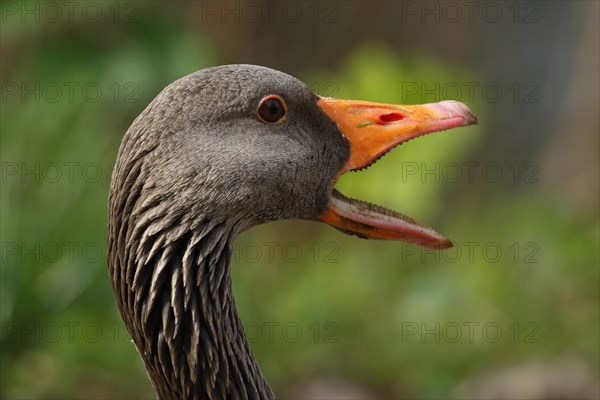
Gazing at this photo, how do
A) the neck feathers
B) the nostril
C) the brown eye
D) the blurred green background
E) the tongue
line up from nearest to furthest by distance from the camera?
the neck feathers
the brown eye
the tongue
the nostril
the blurred green background

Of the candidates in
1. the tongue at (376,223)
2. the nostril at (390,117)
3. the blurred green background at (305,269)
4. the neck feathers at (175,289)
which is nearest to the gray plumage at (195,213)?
the neck feathers at (175,289)

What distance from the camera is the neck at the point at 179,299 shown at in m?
3.89

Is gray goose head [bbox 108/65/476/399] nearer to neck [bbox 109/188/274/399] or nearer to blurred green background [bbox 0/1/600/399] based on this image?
neck [bbox 109/188/274/399]

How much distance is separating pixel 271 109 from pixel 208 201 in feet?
1.73

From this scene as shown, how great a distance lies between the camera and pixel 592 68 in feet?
38.8

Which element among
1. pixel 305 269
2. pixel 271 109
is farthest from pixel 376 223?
pixel 305 269

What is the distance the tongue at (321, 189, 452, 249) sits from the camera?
14.0 ft

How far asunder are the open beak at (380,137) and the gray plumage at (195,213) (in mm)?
302

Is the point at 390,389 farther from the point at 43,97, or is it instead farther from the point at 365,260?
the point at 43,97

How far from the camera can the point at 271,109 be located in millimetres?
4176

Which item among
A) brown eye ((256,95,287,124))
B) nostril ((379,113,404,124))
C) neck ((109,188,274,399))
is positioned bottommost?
neck ((109,188,274,399))

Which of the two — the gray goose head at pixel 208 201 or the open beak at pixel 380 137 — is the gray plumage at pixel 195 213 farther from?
the open beak at pixel 380 137

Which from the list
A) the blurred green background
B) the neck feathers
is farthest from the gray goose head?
the blurred green background

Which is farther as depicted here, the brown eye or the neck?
the brown eye
